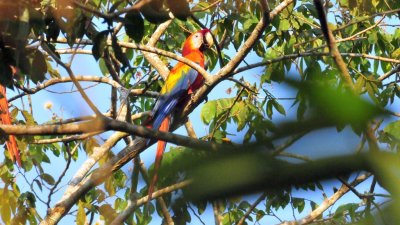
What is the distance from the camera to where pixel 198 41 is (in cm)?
433

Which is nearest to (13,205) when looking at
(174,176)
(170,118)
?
(170,118)

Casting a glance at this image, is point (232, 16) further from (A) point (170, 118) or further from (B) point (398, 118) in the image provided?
(B) point (398, 118)

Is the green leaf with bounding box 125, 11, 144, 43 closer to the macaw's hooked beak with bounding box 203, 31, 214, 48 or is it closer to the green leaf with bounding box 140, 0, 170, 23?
the green leaf with bounding box 140, 0, 170, 23

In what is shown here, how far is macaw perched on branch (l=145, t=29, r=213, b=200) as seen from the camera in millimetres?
3934

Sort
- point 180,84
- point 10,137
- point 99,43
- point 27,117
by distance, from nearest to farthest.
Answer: point 99,43 < point 10,137 < point 27,117 < point 180,84

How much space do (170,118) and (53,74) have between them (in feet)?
2.72

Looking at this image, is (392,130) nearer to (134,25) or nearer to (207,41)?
(134,25)

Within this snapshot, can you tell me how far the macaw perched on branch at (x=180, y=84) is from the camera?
393 centimetres

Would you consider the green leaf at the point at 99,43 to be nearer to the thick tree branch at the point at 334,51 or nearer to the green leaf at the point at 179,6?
the green leaf at the point at 179,6

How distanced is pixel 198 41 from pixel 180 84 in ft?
1.01

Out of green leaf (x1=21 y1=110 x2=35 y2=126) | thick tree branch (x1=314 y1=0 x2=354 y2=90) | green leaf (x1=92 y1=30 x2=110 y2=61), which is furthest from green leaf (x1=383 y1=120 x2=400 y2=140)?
green leaf (x1=21 y1=110 x2=35 y2=126)

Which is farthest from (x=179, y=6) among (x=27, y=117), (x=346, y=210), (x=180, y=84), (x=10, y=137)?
(x=180, y=84)

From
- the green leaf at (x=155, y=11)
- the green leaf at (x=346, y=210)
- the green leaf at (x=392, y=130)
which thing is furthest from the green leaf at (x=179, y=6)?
the green leaf at (x=392, y=130)

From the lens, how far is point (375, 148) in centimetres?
39
